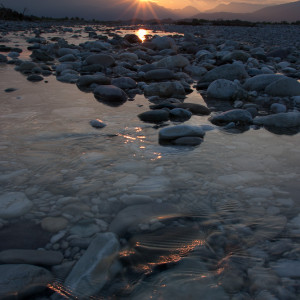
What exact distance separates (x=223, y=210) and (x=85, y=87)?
3510 millimetres

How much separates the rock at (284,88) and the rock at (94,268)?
3.69 m

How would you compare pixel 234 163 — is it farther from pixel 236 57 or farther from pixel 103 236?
pixel 236 57

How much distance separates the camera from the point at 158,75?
5.16m

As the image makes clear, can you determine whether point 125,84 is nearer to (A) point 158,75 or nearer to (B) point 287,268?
(A) point 158,75

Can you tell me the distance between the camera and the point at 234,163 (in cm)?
208

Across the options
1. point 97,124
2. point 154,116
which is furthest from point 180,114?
point 97,124

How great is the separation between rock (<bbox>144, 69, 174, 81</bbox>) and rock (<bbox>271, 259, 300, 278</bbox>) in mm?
4354

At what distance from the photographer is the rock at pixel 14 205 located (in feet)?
4.72

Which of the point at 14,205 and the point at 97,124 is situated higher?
the point at 97,124

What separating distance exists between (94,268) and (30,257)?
0.89 feet

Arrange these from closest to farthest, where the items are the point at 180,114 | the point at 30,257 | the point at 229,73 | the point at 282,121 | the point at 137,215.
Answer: the point at 30,257 < the point at 137,215 < the point at 282,121 < the point at 180,114 < the point at 229,73

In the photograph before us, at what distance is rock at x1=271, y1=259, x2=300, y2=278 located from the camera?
1.12m

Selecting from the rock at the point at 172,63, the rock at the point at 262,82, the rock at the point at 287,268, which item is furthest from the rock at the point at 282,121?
the rock at the point at 172,63

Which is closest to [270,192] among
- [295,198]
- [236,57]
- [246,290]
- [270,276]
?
[295,198]
